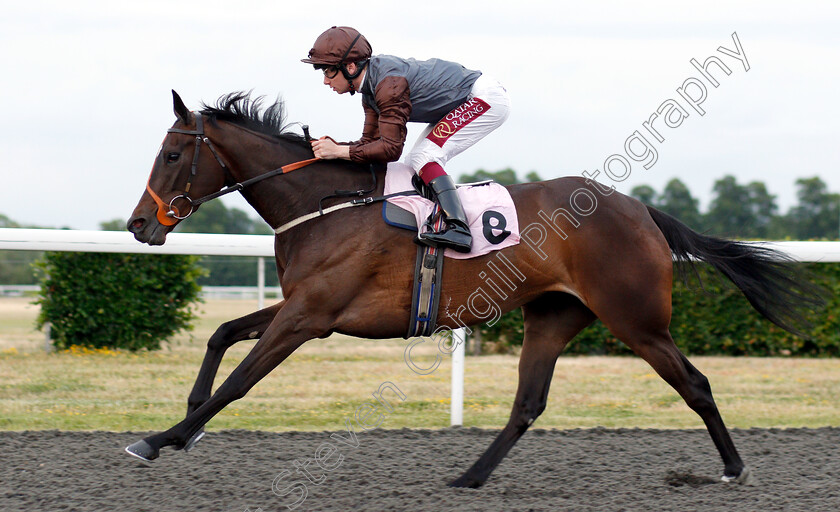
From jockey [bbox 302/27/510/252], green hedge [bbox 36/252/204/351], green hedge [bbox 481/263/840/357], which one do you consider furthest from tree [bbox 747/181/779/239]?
jockey [bbox 302/27/510/252]

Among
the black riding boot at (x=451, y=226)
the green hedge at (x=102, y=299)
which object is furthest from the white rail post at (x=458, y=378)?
the green hedge at (x=102, y=299)

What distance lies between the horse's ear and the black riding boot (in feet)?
3.64

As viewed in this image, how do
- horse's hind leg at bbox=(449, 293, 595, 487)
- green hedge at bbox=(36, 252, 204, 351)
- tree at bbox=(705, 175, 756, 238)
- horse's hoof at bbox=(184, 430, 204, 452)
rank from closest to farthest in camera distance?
horse's hoof at bbox=(184, 430, 204, 452)
horse's hind leg at bbox=(449, 293, 595, 487)
green hedge at bbox=(36, 252, 204, 351)
tree at bbox=(705, 175, 756, 238)

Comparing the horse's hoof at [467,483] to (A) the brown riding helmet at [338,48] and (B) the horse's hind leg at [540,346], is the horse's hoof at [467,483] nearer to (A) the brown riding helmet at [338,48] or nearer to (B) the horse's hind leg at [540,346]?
(B) the horse's hind leg at [540,346]

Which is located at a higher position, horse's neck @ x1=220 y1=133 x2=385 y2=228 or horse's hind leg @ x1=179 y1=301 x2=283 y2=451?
horse's neck @ x1=220 y1=133 x2=385 y2=228

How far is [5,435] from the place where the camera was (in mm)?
4492

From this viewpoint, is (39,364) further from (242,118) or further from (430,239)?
(430,239)

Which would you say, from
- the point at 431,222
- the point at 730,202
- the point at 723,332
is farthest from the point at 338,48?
the point at 730,202

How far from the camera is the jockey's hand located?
3734 millimetres

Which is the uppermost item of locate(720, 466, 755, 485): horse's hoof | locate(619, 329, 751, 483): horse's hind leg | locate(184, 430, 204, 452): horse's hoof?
locate(619, 329, 751, 483): horse's hind leg

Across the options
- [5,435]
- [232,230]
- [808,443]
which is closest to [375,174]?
[5,435]

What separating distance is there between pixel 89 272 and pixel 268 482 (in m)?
4.68

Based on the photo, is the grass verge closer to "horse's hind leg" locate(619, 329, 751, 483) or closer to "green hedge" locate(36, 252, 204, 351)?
"green hedge" locate(36, 252, 204, 351)

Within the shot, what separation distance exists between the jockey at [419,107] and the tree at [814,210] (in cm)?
2882
